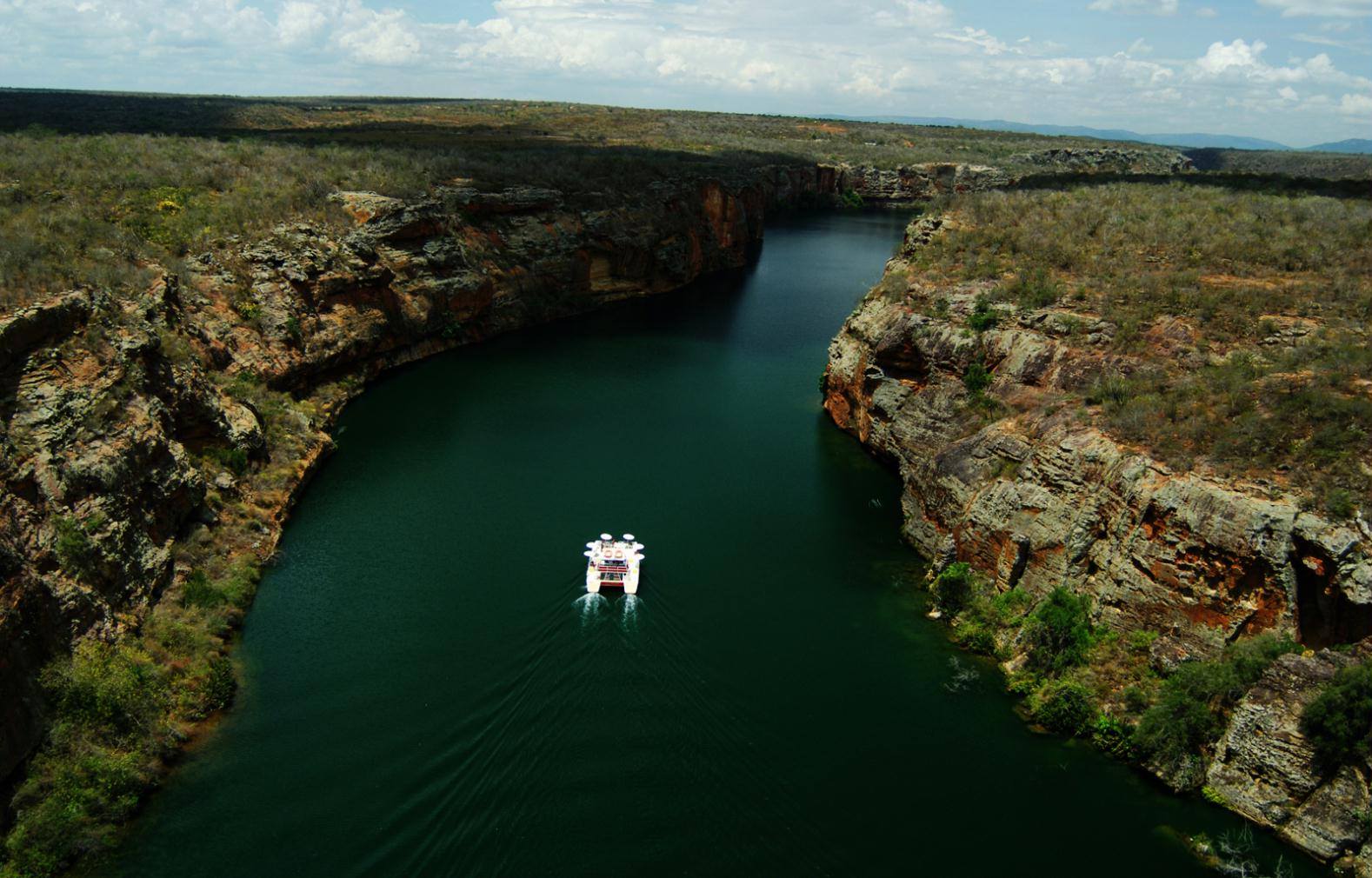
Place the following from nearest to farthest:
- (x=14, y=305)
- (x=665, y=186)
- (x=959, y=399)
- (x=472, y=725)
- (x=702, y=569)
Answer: (x=472, y=725)
(x=14, y=305)
(x=702, y=569)
(x=959, y=399)
(x=665, y=186)

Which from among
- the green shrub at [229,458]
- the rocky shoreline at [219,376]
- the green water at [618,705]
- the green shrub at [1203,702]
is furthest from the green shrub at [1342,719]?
the green shrub at [229,458]

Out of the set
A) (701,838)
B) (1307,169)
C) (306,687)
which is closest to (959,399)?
(701,838)

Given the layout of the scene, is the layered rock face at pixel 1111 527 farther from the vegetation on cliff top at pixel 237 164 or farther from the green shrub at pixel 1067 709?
the vegetation on cliff top at pixel 237 164

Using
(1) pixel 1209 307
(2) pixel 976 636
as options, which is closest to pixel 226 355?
(2) pixel 976 636

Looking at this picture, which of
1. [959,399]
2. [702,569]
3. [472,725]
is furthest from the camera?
[959,399]

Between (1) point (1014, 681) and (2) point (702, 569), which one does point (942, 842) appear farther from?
(2) point (702, 569)

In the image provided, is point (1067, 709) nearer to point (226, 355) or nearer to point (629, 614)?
A: point (629, 614)
